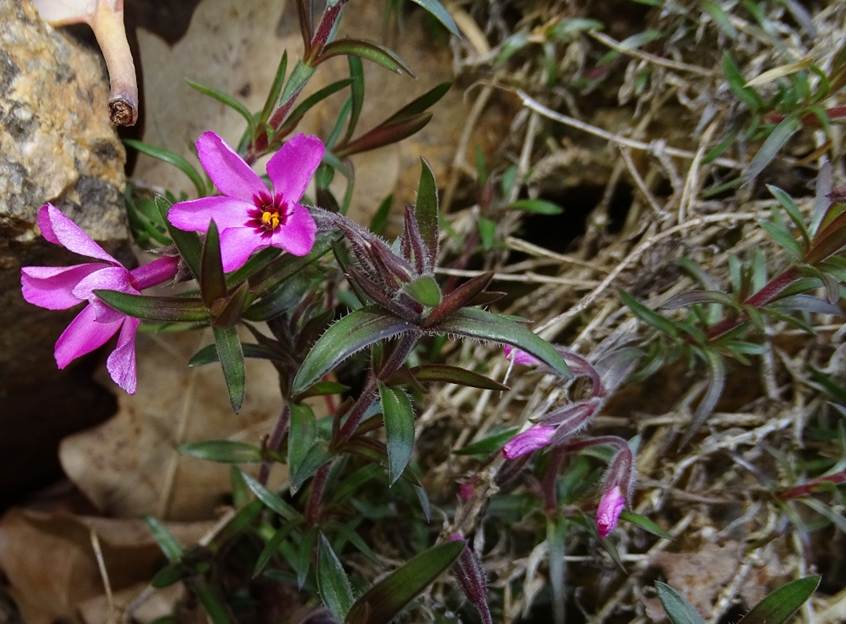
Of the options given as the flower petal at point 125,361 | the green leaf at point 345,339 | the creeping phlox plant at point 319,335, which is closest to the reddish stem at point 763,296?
the creeping phlox plant at point 319,335

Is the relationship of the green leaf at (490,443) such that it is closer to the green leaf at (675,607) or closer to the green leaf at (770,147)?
the green leaf at (675,607)

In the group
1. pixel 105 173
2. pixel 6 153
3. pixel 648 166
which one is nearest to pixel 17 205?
pixel 6 153

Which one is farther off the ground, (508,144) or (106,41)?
(106,41)

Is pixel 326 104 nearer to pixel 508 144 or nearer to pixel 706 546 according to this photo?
pixel 508 144

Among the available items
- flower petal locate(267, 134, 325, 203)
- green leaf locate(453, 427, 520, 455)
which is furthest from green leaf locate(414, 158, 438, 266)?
green leaf locate(453, 427, 520, 455)

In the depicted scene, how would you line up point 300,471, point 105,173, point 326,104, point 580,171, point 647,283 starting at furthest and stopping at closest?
point 580,171
point 326,104
point 647,283
point 105,173
point 300,471

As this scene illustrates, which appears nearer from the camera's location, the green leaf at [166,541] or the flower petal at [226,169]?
the flower petal at [226,169]
